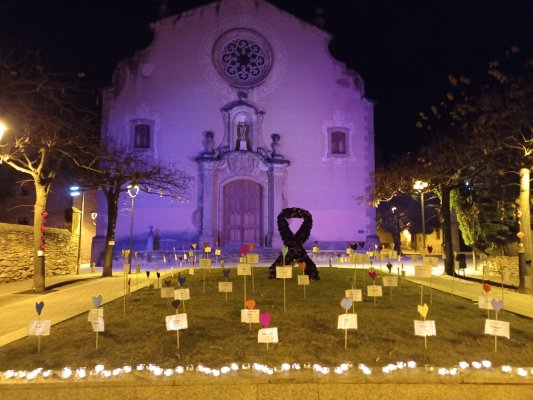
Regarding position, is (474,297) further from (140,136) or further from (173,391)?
(140,136)

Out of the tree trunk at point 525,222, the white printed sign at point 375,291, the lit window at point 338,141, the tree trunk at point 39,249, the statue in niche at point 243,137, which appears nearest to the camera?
the white printed sign at point 375,291

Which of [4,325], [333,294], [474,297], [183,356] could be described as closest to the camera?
[183,356]

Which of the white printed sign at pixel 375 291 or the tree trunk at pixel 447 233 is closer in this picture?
the white printed sign at pixel 375 291

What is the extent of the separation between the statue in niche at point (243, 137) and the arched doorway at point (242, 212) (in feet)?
6.66

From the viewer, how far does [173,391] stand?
17.4ft

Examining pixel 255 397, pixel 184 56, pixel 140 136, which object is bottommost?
pixel 255 397

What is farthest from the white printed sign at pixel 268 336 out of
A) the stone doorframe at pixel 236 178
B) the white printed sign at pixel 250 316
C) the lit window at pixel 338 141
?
the lit window at pixel 338 141

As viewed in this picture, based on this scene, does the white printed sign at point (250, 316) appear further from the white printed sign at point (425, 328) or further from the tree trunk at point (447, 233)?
the tree trunk at point (447, 233)

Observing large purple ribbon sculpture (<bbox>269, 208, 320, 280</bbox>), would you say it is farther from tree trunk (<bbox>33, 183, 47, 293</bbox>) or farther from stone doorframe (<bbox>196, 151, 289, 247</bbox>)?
stone doorframe (<bbox>196, 151, 289, 247</bbox>)

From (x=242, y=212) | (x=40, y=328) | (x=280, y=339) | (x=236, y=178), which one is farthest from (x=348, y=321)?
(x=236, y=178)

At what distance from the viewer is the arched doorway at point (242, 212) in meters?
29.0

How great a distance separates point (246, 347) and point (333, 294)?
508 cm

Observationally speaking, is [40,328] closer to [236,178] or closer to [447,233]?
[447,233]

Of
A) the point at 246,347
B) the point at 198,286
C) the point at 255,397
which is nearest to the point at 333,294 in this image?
the point at 198,286
